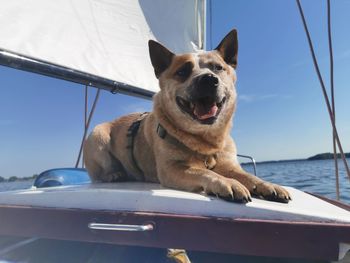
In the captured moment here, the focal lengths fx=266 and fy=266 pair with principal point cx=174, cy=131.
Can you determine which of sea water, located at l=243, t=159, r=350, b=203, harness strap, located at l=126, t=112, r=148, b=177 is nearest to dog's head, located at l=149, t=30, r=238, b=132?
harness strap, located at l=126, t=112, r=148, b=177

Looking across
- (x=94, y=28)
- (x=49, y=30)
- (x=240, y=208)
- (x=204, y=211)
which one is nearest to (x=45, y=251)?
(x=204, y=211)

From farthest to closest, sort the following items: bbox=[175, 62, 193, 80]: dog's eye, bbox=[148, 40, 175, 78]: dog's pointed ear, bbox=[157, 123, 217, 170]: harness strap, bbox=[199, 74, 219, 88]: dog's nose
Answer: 1. bbox=[148, 40, 175, 78]: dog's pointed ear
2. bbox=[175, 62, 193, 80]: dog's eye
3. bbox=[157, 123, 217, 170]: harness strap
4. bbox=[199, 74, 219, 88]: dog's nose

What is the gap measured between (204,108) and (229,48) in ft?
2.42

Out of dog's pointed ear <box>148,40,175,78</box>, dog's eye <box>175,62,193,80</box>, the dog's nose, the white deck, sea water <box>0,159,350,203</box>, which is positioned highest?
dog's pointed ear <box>148,40,175,78</box>

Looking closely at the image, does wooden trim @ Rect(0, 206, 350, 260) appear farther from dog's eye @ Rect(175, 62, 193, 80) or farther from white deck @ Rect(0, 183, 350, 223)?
dog's eye @ Rect(175, 62, 193, 80)

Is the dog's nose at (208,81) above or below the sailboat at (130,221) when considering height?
above

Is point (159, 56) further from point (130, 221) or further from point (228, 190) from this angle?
point (130, 221)

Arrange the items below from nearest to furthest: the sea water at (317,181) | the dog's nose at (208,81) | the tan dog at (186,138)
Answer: the tan dog at (186,138), the dog's nose at (208,81), the sea water at (317,181)

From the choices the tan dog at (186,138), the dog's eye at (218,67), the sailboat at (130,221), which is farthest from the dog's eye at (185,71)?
the sailboat at (130,221)

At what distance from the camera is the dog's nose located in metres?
1.76

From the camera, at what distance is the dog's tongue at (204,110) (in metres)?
1.81

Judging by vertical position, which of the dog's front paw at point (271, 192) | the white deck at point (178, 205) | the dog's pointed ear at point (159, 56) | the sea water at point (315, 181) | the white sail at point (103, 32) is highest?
the white sail at point (103, 32)

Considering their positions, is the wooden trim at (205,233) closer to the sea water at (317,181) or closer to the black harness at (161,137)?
the black harness at (161,137)

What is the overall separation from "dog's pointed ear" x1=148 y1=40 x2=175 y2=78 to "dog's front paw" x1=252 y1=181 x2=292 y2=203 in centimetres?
133
